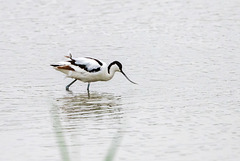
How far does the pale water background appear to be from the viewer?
7.66 metres

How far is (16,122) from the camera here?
8805mm

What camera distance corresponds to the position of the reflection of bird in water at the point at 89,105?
9.48 m

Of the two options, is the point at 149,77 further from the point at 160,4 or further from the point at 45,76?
the point at 160,4

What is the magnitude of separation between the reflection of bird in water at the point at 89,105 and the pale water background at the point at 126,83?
15 mm

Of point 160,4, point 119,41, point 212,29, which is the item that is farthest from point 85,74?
point 160,4

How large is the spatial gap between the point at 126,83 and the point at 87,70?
0.75 meters

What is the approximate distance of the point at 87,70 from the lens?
37.1ft

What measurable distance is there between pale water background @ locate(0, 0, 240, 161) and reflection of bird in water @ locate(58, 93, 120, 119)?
0.6 inches

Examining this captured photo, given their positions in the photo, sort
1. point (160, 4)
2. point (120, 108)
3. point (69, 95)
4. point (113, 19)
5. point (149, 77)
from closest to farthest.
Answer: point (120, 108) → point (69, 95) → point (149, 77) → point (113, 19) → point (160, 4)

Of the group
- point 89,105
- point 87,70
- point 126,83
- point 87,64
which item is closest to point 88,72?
point 87,70

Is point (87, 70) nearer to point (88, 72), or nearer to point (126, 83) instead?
point (88, 72)

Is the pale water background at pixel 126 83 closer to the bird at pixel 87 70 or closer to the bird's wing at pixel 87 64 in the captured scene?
the bird at pixel 87 70

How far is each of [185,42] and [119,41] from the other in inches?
Answer: 52.4

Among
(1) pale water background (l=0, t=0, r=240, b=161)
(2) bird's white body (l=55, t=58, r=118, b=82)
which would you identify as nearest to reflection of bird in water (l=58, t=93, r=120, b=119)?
(1) pale water background (l=0, t=0, r=240, b=161)
